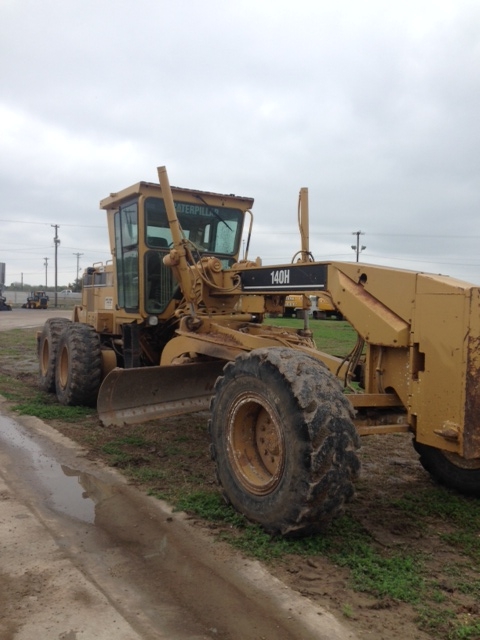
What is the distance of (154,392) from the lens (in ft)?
22.9

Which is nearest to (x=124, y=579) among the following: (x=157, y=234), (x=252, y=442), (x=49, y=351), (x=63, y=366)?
(x=252, y=442)

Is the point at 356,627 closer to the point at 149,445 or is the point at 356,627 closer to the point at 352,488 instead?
the point at 352,488

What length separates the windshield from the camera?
7.99 metres

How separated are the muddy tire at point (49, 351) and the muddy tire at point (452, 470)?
5.96m

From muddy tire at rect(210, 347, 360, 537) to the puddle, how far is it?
113 centimetres

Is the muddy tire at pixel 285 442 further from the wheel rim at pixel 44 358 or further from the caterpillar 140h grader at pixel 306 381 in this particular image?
the wheel rim at pixel 44 358

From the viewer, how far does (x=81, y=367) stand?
27.1ft

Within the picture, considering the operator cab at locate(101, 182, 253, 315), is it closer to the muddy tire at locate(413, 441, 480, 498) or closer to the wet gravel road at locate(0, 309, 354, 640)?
the wet gravel road at locate(0, 309, 354, 640)

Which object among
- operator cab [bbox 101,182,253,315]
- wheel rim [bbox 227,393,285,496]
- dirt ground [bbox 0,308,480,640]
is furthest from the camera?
operator cab [bbox 101,182,253,315]

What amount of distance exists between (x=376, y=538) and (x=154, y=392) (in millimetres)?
3470

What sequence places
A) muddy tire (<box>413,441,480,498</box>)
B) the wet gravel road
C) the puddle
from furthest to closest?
1. muddy tire (<box>413,441,480,498</box>)
2. the puddle
3. the wet gravel road

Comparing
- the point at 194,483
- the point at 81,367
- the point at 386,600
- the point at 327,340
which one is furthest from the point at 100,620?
the point at 327,340

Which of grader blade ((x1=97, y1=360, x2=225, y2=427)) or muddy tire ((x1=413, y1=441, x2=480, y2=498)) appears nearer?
muddy tire ((x1=413, y1=441, x2=480, y2=498))

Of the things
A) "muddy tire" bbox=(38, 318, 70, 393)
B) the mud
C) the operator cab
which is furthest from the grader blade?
"muddy tire" bbox=(38, 318, 70, 393)
